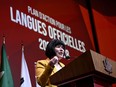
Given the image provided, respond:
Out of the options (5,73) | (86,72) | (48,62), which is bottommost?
(86,72)

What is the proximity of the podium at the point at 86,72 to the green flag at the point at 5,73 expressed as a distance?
1.69 meters

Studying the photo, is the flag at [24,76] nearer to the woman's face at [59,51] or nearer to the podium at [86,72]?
the woman's face at [59,51]

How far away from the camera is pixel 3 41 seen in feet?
12.7

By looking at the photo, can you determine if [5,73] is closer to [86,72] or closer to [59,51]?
[59,51]

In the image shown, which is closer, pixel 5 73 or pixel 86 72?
pixel 86 72

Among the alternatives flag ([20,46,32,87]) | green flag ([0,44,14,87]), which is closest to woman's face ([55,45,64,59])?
green flag ([0,44,14,87])

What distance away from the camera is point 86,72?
1.93m

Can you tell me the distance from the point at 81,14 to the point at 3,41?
2069 mm

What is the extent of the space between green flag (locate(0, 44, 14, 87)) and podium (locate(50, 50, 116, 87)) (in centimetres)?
169

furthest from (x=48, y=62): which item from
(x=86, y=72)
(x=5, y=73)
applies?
(x=5, y=73)

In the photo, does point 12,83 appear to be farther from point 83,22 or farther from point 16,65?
point 83,22

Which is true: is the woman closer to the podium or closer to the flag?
the podium

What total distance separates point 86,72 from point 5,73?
1938 mm

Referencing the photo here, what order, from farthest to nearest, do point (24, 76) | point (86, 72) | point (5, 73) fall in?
point (24, 76) → point (5, 73) → point (86, 72)
